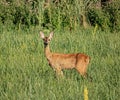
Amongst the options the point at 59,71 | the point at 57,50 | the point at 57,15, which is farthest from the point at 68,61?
the point at 57,15

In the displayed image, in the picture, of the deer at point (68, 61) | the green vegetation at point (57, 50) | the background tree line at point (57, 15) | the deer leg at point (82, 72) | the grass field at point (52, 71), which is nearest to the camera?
the grass field at point (52, 71)

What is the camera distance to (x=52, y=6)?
49.9ft

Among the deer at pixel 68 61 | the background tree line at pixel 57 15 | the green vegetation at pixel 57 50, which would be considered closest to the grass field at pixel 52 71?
the green vegetation at pixel 57 50

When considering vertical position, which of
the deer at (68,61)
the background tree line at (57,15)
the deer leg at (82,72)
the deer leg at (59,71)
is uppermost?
the background tree line at (57,15)

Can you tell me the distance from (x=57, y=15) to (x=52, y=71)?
6564 millimetres

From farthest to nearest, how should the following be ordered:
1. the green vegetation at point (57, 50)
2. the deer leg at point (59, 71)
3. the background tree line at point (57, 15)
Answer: the background tree line at point (57, 15) → the deer leg at point (59, 71) → the green vegetation at point (57, 50)

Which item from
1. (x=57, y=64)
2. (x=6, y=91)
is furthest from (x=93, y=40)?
(x=6, y=91)

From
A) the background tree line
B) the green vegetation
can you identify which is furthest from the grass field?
the background tree line

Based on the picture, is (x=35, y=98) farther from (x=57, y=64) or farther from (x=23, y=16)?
(x=23, y=16)

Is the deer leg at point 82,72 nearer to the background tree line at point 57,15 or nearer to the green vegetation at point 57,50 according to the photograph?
the green vegetation at point 57,50

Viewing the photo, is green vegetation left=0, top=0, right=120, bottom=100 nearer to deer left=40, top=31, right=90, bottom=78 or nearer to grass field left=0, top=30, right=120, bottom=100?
grass field left=0, top=30, right=120, bottom=100

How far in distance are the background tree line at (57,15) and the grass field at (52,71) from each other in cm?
141

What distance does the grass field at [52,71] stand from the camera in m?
5.96

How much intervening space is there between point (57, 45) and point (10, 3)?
20.5 ft
